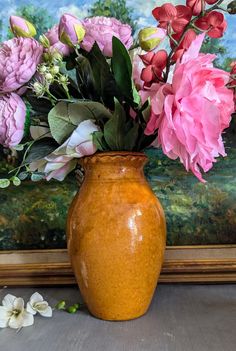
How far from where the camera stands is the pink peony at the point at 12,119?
647 mm

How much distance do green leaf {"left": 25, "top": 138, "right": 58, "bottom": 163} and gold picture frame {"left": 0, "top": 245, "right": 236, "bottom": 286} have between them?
258 millimetres

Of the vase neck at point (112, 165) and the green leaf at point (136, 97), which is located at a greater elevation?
the green leaf at point (136, 97)

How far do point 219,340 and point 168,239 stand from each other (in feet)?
1.00

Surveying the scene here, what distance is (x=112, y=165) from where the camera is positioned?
2.18ft

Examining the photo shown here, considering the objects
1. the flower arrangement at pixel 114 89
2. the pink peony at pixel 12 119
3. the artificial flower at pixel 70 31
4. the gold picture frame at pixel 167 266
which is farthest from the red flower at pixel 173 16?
the gold picture frame at pixel 167 266

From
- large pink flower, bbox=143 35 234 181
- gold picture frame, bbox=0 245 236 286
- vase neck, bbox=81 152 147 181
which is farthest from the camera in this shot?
gold picture frame, bbox=0 245 236 286

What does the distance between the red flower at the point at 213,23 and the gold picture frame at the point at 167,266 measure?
1.32ft

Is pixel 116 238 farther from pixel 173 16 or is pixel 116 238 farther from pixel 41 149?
pixel 173 16

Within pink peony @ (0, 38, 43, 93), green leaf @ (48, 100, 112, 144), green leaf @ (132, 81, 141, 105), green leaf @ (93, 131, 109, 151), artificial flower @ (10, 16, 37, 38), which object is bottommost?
green leaf @ (93, 131, 109, 151)

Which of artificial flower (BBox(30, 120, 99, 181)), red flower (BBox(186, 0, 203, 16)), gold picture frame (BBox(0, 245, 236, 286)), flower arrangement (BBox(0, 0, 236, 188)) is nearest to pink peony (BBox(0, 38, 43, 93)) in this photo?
flower arrangement (BBox(0, 0, 236, 188))

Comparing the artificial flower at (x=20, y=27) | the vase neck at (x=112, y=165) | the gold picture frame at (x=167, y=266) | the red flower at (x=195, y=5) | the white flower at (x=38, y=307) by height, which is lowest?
the gold picture frame at (x=167, y=266)

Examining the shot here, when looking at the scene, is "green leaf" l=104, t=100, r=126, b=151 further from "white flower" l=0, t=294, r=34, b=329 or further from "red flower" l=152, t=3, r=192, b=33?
"white flower" l=0, t=294, r=34, b=329

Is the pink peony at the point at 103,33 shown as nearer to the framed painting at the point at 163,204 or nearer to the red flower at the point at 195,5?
the red flower at the point at 195,5

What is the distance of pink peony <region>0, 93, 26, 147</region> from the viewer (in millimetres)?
647
